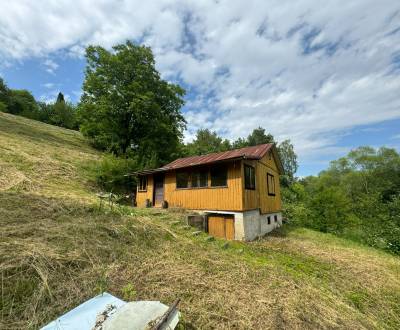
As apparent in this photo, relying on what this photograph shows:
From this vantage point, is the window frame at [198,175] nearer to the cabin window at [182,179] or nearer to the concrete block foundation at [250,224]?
the cabin window at [182,179]

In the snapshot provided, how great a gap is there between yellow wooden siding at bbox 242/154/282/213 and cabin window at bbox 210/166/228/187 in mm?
1099

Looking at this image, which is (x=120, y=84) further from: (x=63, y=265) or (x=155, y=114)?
(x=63, y=265)

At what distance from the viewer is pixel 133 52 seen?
22516mm

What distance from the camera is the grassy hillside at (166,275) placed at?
147 inches

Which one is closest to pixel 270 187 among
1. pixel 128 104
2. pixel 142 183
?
pixel 142 183

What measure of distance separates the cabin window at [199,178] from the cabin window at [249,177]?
2067 mm

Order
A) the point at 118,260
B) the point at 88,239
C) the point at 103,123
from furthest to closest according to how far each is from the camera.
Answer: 1. the point at 103,123
2. the point at 88,239
3. the point at 118,260

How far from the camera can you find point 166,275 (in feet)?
15.7

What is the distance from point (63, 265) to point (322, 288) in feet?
19.5

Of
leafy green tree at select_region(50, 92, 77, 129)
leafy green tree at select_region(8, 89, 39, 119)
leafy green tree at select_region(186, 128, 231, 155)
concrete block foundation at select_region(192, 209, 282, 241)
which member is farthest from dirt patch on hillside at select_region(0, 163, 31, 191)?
leafy green tree at select_region(8, 89, 39, 119)

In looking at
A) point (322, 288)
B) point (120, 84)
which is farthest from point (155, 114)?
point (322, 288)

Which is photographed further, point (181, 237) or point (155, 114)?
point (155, 114)

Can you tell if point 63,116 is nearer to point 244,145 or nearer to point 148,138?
point 148,138

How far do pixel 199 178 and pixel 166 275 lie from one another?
7.51 metres
